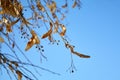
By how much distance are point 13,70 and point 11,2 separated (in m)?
0.33

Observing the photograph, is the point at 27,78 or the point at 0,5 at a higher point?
the point at 0,5

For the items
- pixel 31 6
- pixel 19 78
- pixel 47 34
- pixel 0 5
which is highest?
pixel 31 6

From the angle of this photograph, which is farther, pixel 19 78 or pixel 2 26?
pixel 2 26

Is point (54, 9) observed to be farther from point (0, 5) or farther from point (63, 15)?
point (0, 5)

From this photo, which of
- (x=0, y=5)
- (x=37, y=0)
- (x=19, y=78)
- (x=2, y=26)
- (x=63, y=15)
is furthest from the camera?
(x=63, y=15)

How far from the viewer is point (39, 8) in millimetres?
1335

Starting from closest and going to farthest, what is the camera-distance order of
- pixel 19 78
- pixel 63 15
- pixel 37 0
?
pixel 19 78
pixel 37 0
pixel 63 15

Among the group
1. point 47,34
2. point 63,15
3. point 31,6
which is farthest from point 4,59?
point 63,15

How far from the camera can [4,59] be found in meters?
1.04

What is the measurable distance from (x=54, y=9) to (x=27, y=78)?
1.65 ft

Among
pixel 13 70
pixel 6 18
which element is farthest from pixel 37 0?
pixel 13 70

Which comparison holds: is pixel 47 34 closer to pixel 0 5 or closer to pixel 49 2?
pixel 0 5

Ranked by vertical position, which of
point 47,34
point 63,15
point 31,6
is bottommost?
point 47,34

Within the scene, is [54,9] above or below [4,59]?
above
